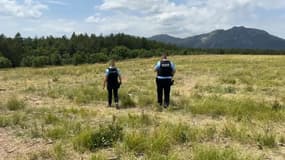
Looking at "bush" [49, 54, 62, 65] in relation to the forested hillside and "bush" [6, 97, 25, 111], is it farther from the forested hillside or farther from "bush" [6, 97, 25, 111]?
"bush" [6, 97, 25, 111]

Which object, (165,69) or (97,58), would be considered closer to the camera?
(165,69)

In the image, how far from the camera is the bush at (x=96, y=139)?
8047 mm

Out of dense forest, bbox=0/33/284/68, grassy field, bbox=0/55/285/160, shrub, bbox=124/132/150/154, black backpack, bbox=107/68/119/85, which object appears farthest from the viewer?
dense forest, bbox=0/33/284/68

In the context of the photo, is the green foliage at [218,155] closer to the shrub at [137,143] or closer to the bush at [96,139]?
the shrub at [137,143]

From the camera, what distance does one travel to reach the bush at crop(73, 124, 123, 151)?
805 centimetres

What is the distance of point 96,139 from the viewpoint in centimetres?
827

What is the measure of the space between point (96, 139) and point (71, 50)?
101246 mm

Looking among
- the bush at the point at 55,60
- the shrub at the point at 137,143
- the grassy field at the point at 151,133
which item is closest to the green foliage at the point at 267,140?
the grassy field at the point at 151,133

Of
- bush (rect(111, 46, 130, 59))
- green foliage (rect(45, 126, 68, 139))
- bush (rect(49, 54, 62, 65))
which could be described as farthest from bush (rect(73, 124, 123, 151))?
bush (rect(111, 46, 130, 59))

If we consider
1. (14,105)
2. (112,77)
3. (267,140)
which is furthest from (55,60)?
→ (267,140)

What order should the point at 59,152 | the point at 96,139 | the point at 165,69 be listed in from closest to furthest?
the point at 59,152 → the point at 96,139 → the point at 165,69

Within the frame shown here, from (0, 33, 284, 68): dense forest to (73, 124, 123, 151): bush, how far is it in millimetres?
76935

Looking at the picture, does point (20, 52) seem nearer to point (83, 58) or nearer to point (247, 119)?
point (83, 58)

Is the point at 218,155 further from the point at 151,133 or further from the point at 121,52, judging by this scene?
the point at 121,52
